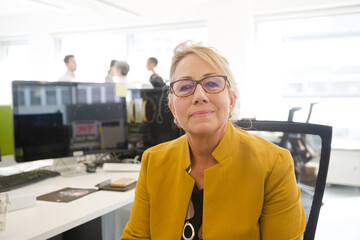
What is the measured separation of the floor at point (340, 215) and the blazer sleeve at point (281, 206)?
207 cm

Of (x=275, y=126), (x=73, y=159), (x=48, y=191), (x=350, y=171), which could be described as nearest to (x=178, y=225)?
(x=275, y=126)

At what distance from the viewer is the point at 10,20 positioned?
7.24 meters

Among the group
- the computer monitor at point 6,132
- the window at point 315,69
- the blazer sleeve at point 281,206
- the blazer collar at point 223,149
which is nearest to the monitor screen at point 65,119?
the computer monitor at point 6,132

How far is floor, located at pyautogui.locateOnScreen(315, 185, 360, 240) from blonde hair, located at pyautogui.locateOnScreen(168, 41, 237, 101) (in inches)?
87.4

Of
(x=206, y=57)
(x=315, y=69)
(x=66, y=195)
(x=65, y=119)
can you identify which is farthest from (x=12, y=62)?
(x=206, y=57)

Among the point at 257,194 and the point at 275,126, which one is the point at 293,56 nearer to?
the point at 275,126

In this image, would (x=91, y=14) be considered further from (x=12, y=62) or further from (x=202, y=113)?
(x=202, y=113)

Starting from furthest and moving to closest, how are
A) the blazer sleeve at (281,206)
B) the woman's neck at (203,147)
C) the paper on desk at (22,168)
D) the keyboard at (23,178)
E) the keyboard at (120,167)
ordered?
the keyboard at (120,167) → the paper on desk at (22,168) → the keyboard at (23,178) → the woman's neck at (203,147) → the blazer sleeve at (281,206)

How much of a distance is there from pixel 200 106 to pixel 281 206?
1.24 ft

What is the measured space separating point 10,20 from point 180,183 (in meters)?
7.45

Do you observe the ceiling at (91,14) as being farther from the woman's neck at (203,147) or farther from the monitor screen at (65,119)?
the woman's neck at (203,147)

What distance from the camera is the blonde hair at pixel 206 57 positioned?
Result: 3.57ft

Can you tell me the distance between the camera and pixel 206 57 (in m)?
1.08

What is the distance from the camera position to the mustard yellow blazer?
3.29 feet
